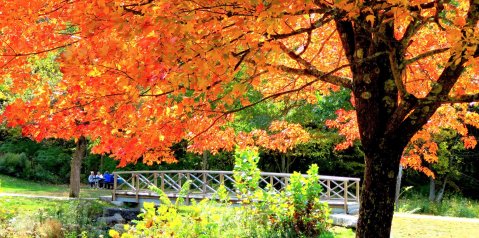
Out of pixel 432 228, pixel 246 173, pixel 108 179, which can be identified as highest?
pixel 108 179

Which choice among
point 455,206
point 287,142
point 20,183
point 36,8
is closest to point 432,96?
point 36,8

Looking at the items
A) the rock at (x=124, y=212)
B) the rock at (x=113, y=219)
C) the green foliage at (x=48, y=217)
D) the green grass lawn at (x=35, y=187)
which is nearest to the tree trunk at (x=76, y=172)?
the green foliage at (x=48, y=217)

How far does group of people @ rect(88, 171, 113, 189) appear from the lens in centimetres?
2622

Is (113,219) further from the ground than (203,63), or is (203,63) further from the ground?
(203,63)

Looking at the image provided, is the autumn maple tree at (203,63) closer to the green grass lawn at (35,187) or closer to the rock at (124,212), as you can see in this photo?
the rock at (124,212)

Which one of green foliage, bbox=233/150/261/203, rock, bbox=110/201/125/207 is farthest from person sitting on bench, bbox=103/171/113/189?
green foliage, bbox=233/150/261/203

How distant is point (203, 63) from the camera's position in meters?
3.50

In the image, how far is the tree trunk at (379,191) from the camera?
4688mm

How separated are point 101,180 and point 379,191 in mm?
23858

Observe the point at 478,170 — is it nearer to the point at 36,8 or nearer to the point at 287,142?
the point at 287,142

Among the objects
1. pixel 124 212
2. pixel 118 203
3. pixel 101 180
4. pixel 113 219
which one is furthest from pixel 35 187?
pixel 113 219

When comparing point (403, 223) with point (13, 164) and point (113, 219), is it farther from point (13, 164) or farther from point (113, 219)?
point (13, 164)

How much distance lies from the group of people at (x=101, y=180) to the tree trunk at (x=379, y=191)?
74.5ft

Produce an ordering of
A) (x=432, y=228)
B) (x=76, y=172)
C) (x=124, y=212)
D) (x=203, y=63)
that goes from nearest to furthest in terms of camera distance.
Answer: (x=203, y=63) < (x=432, y=228) < (x=124, y=212) < (x=76, y=172)
